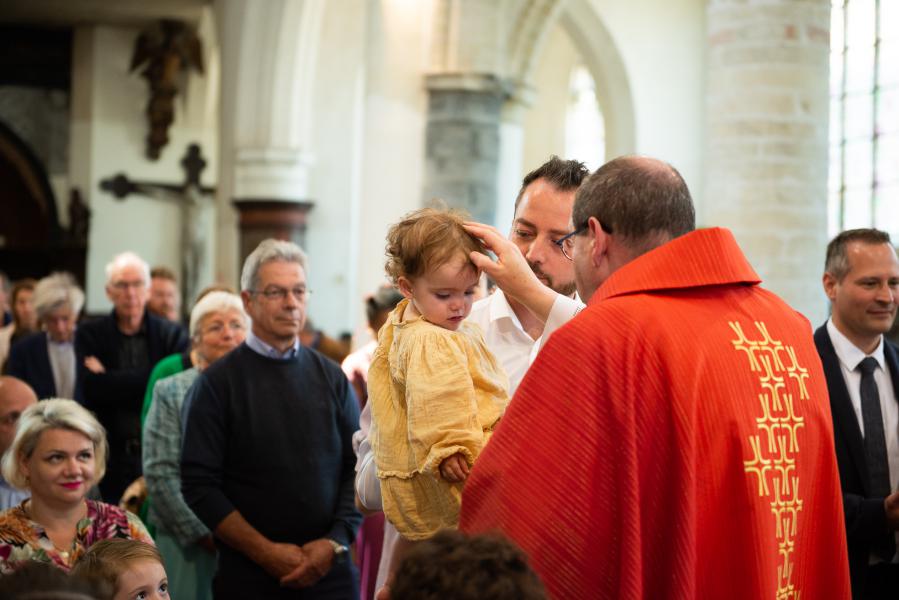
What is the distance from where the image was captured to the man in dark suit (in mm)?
3980

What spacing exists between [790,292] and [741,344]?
5.48m

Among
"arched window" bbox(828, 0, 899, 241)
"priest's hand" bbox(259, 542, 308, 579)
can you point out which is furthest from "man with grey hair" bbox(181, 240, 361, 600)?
"arched window" bbox(828, 0, 899, 241)

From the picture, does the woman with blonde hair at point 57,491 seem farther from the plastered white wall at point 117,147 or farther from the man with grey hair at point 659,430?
the plastered white wall at point 117,147

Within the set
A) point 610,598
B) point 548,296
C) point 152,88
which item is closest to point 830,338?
point 548,296

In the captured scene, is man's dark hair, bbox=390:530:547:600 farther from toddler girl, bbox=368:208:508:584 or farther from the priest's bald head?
the priest's bald head

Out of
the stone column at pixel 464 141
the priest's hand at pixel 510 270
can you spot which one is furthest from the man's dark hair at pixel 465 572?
the stone column at pixel 464 141

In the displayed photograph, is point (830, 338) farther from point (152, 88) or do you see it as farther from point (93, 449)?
point (152, 88)

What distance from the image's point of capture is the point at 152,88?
16.9m

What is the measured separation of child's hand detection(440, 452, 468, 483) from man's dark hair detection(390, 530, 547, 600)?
737 millimetres

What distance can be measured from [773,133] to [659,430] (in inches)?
213

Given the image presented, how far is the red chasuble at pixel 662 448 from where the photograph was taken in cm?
234

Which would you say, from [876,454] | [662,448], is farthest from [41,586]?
[876,454]

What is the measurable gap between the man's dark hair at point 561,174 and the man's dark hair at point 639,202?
0.74 meters

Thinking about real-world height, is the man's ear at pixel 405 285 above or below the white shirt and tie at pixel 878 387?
above
